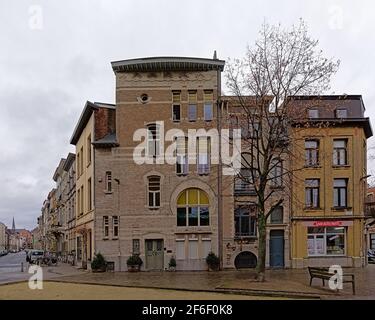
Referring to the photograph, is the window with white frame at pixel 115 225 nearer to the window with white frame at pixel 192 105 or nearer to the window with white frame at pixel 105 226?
the window with white frame at pixel 105 226

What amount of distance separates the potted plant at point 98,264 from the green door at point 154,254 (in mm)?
3214

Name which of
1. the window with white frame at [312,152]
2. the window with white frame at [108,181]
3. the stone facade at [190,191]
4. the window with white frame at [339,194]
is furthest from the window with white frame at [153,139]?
the window with white frame at [339,194]

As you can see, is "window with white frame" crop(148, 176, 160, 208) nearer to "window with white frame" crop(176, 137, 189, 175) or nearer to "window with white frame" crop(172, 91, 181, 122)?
"window with white frame" crop(176, 137, 189, 175)

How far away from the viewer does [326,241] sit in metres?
38.7

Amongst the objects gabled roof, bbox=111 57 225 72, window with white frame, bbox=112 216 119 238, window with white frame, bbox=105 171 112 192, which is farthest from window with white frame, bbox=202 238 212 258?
gabled roof, bbox=111 57 225 72

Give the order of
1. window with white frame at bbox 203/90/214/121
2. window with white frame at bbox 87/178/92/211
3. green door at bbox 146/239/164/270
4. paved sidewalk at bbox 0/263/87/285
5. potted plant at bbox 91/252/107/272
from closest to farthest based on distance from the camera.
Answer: paved sidewalk at bbox 0/263/87/285 → potted plant at bbox 91/252/107/272 → green door at bbox 146/239/164/270 → window with white frame at bbox 203/90/214/121 → window with white frame at bbox 87/178/92/211

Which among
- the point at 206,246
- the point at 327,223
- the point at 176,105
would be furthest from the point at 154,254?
the point at 327,223

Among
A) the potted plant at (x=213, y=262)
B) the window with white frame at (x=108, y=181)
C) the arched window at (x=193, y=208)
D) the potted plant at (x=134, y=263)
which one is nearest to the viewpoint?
the potted plant at (x=213, y=262)

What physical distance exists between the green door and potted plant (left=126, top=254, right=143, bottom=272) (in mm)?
769

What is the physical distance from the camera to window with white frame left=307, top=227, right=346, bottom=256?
126 ft

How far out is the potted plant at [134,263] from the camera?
37.1m

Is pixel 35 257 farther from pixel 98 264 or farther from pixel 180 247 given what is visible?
pixel 180 247

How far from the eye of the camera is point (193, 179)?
38500 mm
